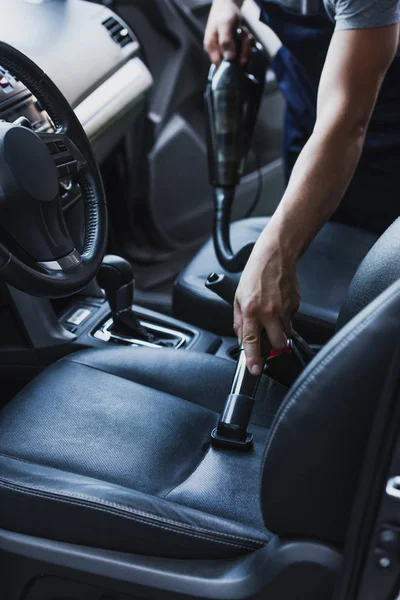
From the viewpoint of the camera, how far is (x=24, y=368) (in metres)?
1.29

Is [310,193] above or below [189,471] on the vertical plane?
above

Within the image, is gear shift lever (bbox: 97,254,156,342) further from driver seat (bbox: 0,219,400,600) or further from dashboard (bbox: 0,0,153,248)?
driver seat (bbox: 0,219,400,600)

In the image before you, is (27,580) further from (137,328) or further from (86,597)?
(137,328)

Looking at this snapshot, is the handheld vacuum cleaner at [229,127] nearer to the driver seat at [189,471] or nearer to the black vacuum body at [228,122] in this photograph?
the black vacuum body at [228,122]

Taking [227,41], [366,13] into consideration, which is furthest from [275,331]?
[227,41]

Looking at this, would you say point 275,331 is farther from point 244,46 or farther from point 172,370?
point 244,46

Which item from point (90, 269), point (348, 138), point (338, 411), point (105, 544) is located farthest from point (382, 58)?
point (105, 544)

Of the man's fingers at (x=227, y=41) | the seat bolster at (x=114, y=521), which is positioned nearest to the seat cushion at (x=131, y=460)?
the seat bolster at (x=114, y=521)

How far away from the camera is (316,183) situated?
3.25 ft

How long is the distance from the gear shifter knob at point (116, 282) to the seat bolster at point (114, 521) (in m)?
0.53

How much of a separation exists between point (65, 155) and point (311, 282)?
18.7 inches

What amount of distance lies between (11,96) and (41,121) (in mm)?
85

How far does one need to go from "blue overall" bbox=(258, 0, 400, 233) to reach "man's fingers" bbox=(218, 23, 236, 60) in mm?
71

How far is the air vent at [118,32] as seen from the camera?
1.50 meters
